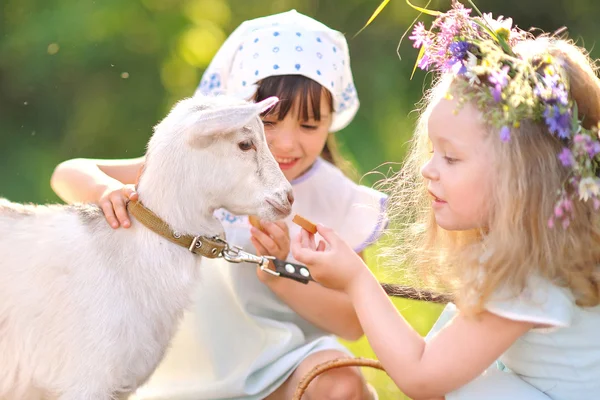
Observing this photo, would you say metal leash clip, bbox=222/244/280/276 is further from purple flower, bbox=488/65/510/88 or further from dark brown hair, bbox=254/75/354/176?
purple flower, bbox=488/65/510/88

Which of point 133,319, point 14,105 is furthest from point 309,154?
point 14,105

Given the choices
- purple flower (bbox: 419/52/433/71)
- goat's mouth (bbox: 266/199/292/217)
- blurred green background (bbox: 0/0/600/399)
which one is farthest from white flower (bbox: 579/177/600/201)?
blurred green background (bbox: 0/0/600/399)

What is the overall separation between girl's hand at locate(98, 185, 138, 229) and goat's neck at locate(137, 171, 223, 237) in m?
0.04

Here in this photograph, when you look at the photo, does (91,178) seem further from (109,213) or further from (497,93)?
(497,93)

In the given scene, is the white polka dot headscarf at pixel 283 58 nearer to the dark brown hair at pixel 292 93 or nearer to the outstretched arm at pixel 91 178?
the dark brown hair at pixel 292 93

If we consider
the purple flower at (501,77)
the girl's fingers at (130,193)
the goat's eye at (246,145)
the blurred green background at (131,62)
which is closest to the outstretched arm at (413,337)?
the goat's eye at (246,145)

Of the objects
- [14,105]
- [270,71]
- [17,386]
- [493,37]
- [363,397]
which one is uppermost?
[493,37]

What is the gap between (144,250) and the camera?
5.16 ft

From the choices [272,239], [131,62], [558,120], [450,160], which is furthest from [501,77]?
[131,62]

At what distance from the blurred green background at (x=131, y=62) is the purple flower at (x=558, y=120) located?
8.36ft

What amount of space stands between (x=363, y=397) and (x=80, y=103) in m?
2.71

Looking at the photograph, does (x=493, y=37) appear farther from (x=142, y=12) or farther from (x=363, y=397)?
(x=142, y=12)

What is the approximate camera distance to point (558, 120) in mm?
1354

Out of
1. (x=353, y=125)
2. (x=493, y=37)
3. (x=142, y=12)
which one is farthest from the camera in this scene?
(x=142, y=12)
